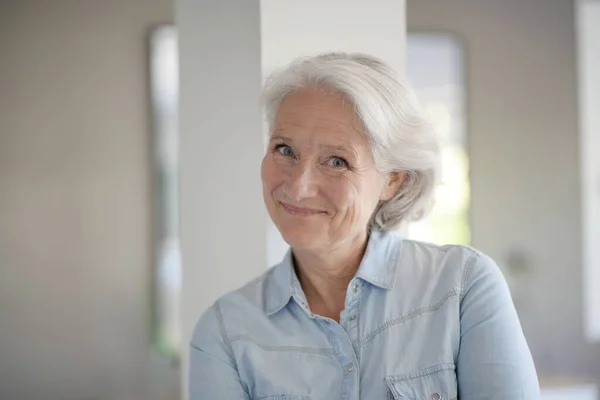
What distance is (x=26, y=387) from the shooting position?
11.7ft

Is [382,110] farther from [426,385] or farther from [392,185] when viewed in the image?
[426,385]

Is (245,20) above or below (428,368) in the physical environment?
above

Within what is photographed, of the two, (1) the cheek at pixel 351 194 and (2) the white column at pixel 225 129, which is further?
(2) the white column at pixel 225 129

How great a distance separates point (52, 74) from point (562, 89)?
8.79 feet

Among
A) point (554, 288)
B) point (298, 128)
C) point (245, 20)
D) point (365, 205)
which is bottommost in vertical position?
point (554, 288)

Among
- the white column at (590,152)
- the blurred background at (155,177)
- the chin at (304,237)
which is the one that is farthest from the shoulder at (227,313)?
the white column at (590,152)

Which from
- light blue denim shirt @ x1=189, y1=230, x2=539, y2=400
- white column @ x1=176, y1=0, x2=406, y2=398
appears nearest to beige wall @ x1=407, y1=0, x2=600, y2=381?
white column @ x1=176, y1=0, x2=406, y2=398

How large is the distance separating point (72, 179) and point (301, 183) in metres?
2.74

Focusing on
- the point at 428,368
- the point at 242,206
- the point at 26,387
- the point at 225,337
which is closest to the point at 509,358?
the point at 428,368

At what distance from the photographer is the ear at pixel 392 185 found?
1157 millimetres

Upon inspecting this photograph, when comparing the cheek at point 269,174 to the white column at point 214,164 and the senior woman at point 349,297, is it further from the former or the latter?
the white column at point 214,164

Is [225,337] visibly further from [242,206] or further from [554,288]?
[554,288]

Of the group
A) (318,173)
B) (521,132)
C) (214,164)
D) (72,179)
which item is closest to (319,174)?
(318,173)

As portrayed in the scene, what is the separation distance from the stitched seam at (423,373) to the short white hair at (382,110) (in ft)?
0.90
